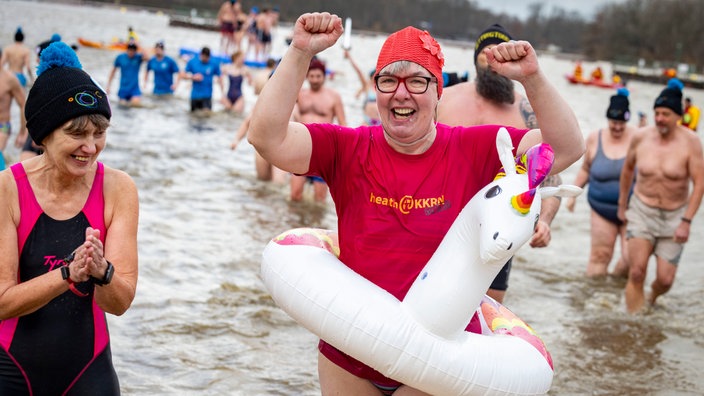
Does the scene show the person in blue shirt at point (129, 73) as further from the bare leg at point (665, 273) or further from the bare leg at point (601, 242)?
the bare leg at point (665, 273)

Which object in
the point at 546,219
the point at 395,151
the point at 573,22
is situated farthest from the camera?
the point at 573,22

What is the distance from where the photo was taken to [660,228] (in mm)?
7688

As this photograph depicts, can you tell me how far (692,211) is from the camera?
291 inches

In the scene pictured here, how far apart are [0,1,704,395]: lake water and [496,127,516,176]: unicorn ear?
5.35 ft

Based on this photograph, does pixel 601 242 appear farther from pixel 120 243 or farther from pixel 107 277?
pixel 107 277

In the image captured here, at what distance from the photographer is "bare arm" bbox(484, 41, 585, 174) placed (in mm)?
2996

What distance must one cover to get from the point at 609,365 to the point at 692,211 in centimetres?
177

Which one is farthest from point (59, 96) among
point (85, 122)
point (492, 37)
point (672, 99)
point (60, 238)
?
point (672, 99)

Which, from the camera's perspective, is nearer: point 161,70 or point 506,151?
point 506,151

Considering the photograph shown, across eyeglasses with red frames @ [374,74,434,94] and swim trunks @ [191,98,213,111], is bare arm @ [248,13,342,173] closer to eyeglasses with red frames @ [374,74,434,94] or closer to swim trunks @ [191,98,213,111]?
eyeglasses with red frames @ [374,74,434,94]

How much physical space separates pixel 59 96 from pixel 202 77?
15.5m

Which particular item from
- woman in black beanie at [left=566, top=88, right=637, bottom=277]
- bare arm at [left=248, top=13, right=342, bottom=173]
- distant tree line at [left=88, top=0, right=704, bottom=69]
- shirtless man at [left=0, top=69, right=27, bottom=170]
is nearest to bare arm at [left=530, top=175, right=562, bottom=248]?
bare arm at [left=248, top=13, right=342, bottom=173]

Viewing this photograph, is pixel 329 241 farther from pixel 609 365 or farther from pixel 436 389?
pixel 609 365

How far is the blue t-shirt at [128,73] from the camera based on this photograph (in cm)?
1806
